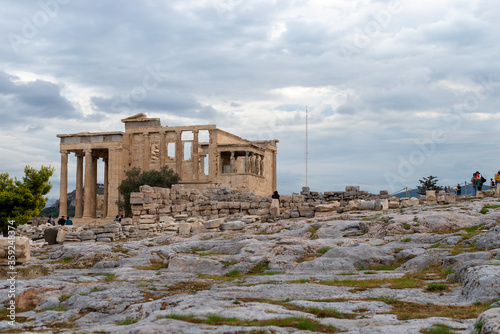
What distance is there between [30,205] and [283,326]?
38616 mm

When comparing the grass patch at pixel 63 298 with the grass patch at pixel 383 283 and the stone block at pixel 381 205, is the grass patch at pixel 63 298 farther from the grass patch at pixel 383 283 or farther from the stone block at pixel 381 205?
the stone block at pixel 381 205

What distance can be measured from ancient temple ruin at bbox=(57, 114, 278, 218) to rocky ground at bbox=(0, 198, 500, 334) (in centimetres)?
4252

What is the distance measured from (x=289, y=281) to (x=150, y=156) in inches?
2285

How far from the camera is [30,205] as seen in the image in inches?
1713

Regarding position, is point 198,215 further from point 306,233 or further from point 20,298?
point 20,298

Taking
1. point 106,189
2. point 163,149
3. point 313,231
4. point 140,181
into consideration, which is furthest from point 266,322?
point 106,189

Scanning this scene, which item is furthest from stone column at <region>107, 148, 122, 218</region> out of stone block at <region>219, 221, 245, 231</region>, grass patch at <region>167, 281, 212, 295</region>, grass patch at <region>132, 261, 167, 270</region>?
grass patch at <region>167, 281, 212, 295</region>

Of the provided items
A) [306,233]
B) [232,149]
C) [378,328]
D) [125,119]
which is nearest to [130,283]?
[378,328]

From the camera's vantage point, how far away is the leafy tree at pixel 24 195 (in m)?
42.2

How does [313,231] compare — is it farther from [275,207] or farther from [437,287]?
[437,287]

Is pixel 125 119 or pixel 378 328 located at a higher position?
pixel 125 119

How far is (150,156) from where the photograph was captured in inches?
2781

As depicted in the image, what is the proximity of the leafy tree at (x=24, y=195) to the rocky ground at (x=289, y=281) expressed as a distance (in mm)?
19366

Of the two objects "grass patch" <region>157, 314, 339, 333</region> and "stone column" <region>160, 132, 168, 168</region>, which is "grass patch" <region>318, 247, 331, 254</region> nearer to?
"grass patch" <region>157, 314, 339, 333</region>
